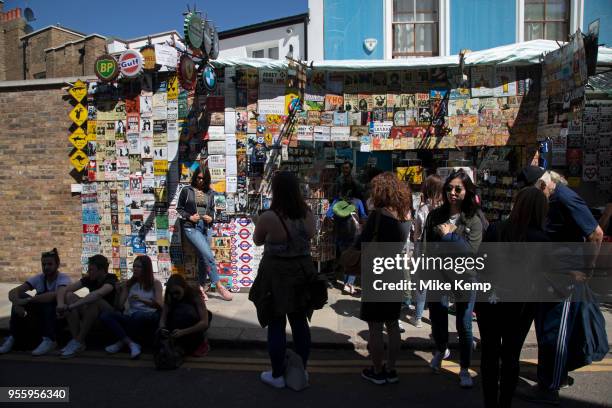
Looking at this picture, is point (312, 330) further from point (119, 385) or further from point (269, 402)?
point (119, 385)

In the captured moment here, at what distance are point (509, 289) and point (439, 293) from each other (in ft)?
2.95

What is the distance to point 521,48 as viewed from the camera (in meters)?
7.07

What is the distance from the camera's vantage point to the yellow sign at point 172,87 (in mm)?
7504

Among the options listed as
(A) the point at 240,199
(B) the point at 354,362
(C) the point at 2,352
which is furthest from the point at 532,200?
(C) the point at 2,352

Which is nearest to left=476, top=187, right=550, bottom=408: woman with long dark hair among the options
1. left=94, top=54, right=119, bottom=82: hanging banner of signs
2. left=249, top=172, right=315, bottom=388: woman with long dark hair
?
left=249, top=172, right=315, bottom=388: woman with long dark hair

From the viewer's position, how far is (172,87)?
296 inches

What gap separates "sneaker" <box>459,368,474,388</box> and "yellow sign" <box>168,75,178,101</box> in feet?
18.6

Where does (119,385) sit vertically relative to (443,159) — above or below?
below

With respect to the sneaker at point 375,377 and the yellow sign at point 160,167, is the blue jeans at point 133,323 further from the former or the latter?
the yellow sign at point 160,167

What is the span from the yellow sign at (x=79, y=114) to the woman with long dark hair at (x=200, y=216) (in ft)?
7.43

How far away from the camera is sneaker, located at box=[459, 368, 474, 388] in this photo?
4227 millimetres

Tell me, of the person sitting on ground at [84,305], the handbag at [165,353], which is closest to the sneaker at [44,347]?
the person sitting on ground at [84,305]

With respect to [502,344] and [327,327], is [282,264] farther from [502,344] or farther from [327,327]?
[327,327]

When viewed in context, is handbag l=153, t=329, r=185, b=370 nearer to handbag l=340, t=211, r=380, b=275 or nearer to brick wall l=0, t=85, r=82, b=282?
handbag l=340, t=211, r=380, b=275
